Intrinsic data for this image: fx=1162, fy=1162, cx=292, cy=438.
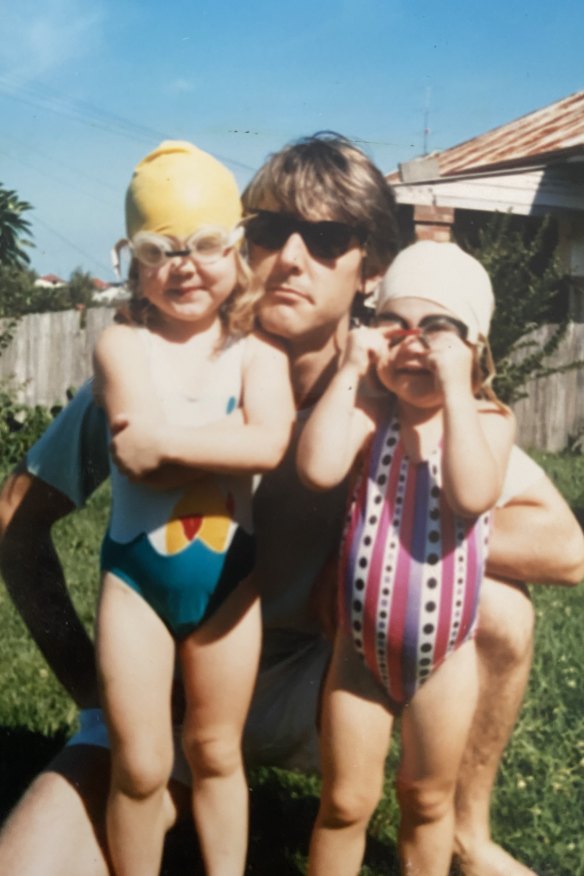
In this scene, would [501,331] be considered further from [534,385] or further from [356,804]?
[534,385]

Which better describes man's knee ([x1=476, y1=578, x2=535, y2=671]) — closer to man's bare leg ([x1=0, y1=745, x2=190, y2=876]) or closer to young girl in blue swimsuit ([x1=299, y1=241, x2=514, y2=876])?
young girl in blue swimsuit ([x1=299, y1=241, x2=514, y2=876])

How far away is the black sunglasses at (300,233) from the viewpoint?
215cm

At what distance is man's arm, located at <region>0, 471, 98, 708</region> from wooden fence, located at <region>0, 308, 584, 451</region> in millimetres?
3087

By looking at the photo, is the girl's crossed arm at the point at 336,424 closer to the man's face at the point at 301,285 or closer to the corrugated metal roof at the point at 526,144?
the man's face at the point at 301,285

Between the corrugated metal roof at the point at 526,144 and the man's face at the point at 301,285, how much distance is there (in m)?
0.71

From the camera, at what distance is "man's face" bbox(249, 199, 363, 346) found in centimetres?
209

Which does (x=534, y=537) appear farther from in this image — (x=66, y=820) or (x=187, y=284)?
(x=66, y=820)

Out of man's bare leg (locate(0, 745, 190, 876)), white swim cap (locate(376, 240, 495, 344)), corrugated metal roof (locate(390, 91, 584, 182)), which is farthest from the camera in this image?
corrugated metal roof (locate(390, 91, 584, 182))

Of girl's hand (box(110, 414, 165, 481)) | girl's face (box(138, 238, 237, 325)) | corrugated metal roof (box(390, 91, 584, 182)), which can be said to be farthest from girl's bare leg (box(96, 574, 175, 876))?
corrugated metal roof (box(390, 91, 584, 182))

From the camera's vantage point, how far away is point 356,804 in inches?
79.1

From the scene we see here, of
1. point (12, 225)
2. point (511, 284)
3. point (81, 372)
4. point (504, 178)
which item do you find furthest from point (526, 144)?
point (81, 372)

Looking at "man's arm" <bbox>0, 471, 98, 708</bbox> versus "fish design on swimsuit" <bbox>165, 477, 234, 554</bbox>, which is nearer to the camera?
"fish design on swimsuit" <bbox>165, 477, 234, 554</bbox>

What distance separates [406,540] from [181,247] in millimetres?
610

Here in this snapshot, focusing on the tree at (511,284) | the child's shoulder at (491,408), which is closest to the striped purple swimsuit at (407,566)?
the child's shoulder at (491,408)
